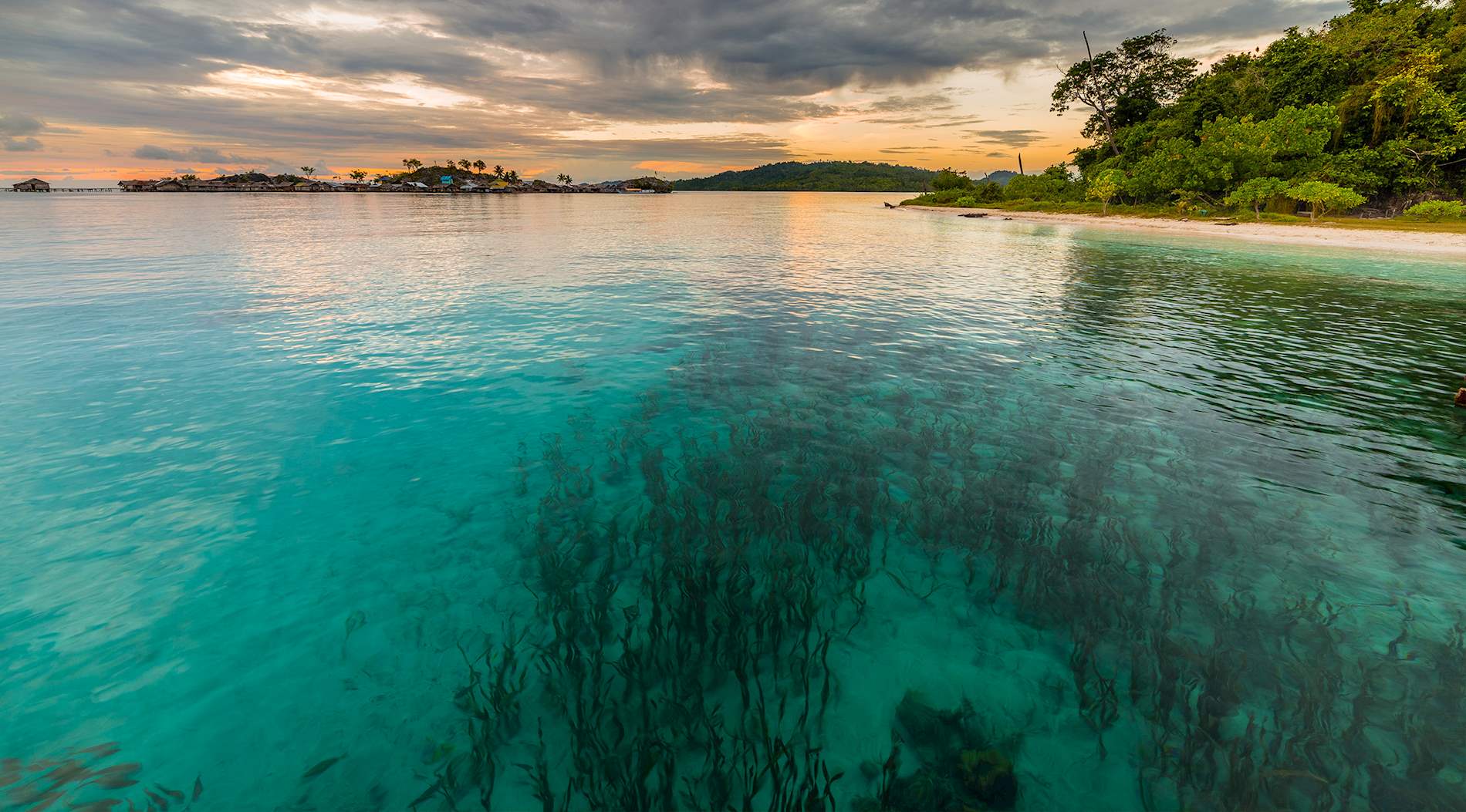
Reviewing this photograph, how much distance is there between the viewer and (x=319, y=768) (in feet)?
19.4

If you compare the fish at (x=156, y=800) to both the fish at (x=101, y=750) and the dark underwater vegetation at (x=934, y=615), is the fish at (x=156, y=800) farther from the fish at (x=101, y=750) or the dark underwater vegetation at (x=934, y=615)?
the dark underwater vegetation at (x=934, y=615)

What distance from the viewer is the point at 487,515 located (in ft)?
35.4

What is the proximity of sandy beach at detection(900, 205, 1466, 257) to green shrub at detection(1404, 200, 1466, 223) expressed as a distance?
918cm

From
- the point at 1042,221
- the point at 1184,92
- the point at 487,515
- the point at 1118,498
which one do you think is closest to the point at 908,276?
the point at 1118,498

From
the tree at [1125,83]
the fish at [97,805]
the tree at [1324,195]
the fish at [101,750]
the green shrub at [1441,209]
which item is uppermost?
the tree at [1125,83]

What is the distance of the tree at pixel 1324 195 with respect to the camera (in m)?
67.8

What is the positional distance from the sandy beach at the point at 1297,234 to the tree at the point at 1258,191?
12.3 feet

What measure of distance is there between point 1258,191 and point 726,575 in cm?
10391

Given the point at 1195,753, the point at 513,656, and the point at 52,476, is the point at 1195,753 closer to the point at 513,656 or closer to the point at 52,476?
the point at 513,656

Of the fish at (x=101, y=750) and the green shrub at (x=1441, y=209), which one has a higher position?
the green shrub at (x=1441, y=209)

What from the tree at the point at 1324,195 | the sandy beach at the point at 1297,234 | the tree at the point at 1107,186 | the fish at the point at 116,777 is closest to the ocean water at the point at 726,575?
the fish at the point at 116,777

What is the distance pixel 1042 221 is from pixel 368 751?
11998 cm

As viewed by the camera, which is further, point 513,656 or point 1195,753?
point 513,656

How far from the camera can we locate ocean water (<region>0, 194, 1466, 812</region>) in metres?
5.96
